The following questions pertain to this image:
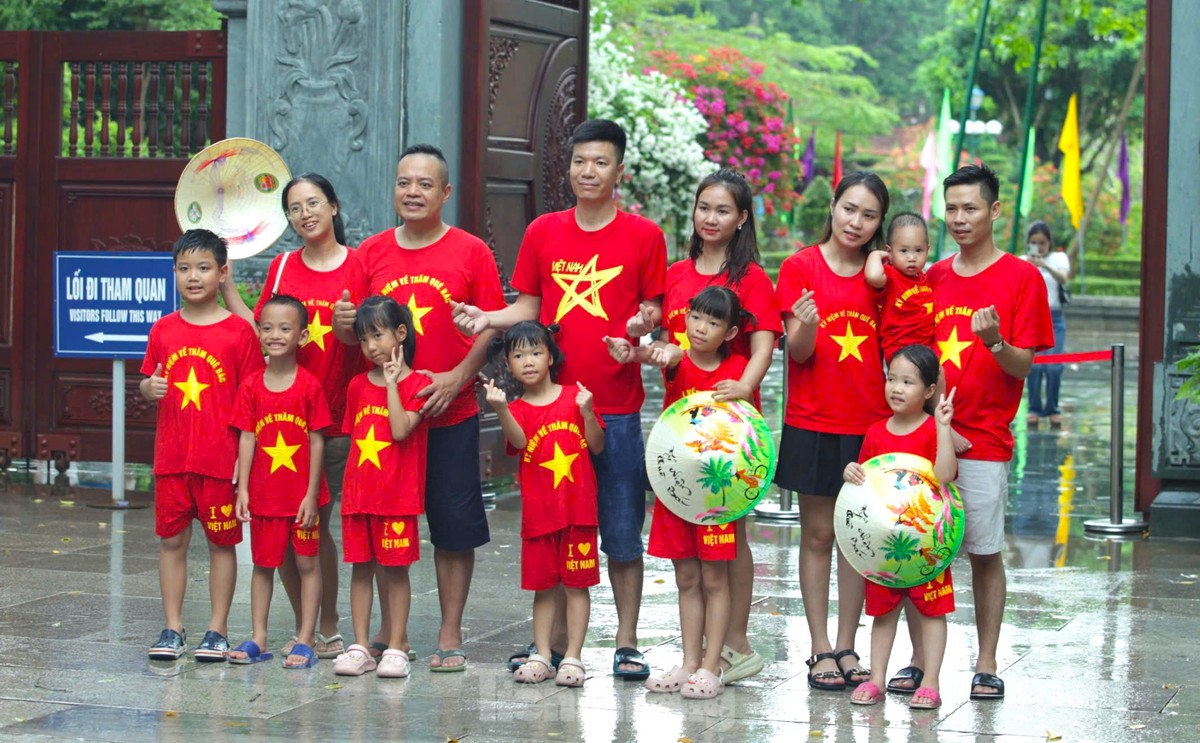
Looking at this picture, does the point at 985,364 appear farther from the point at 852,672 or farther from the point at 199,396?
the point at 199,396

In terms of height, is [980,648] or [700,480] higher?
[700,480]

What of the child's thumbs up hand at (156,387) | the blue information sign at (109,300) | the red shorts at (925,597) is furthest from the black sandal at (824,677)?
the blue information sign at (109,300)

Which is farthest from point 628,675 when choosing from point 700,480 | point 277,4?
point 277,4

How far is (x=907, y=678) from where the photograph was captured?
20.9 feet

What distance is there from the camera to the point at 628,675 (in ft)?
21.3

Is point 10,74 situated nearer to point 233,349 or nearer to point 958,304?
point 233,349

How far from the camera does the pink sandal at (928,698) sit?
240 inches

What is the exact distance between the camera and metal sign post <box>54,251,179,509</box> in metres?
10.9

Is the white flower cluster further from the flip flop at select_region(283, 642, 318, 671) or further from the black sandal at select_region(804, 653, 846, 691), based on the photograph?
the black sandal at select_region(804, 653, 846, 691)

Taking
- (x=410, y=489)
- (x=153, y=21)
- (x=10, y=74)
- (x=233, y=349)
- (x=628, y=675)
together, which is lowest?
(x=628, y=675)

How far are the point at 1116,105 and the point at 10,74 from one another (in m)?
34.9

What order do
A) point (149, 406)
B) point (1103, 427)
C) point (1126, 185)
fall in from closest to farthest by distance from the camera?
1. point (149, 406)
2. point (1103, 427)
3. point (1126, 185)

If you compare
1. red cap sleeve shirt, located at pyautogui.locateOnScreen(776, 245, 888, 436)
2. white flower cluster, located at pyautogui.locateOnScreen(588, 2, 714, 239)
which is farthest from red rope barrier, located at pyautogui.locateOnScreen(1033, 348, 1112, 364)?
white flower cluster, located at pyautogui.locateOnScreen(588, 2, 714, 239)

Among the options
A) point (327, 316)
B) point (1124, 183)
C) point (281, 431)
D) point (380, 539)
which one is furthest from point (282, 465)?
point (1124, 183)
